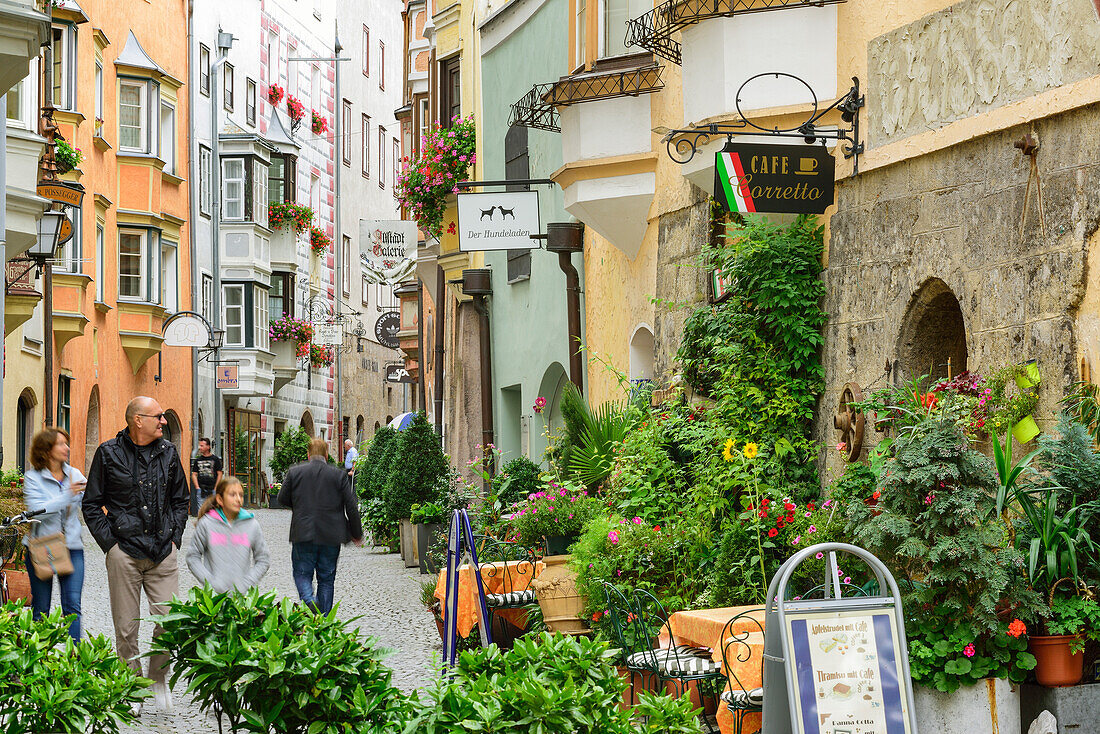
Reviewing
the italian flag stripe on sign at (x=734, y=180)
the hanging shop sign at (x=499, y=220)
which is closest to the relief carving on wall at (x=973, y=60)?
the italian flag stripe on sign at (x=734, y=180)

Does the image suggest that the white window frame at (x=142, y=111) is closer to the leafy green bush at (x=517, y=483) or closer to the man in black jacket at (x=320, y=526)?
the leafy green bush at (x=517, y=483)

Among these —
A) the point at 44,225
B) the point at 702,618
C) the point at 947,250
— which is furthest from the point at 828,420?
the point at 44,225

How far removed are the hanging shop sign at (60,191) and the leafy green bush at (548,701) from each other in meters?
17.4

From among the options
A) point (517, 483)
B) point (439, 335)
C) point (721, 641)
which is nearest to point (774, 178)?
point (721, 641)

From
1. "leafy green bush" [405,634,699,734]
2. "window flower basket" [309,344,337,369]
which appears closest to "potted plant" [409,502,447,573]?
"leafy green bush" [405,634,699,734]

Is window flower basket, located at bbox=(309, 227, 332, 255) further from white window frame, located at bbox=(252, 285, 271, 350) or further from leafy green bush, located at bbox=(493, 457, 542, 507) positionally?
leafy green bush, located at bbox=(493, 457, 542, 507)

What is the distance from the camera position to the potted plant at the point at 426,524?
16.4m

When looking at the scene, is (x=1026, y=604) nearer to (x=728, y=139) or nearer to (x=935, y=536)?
(x=935, y=536)

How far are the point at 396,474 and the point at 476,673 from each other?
535 inches

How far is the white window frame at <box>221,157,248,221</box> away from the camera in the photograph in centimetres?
3731

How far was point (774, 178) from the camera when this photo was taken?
30.9 feet

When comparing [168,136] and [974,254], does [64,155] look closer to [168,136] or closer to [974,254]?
[168,136]

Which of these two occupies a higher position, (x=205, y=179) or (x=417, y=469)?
(x=205, y=179)

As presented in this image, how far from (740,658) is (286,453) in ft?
111
